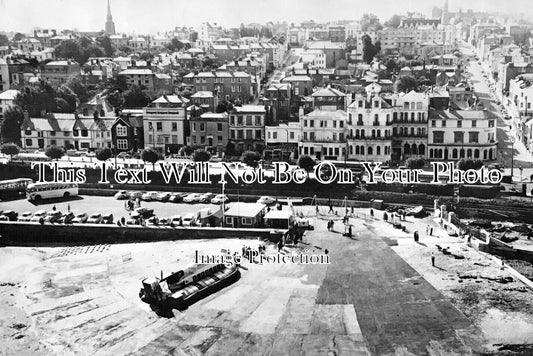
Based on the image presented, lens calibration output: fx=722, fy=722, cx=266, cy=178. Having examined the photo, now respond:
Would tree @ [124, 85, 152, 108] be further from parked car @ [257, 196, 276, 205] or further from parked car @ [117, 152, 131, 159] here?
parked car @ [257, 196, 276, 205]

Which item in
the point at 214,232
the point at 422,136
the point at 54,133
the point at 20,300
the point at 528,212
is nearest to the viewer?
the point at 20,300

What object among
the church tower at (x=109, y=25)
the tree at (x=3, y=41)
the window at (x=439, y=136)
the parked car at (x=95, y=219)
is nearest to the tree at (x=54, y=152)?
the parked car at (x=95, y=219)

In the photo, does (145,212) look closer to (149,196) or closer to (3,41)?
(149,196)

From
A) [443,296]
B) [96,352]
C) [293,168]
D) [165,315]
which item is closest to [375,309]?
[443,296]

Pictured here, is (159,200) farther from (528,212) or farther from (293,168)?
(528,212)

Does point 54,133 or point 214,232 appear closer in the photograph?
point 214,232

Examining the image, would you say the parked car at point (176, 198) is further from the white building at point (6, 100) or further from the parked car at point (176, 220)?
the white building at point (6, 100)

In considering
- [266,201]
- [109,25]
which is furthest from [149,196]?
[109,25]
